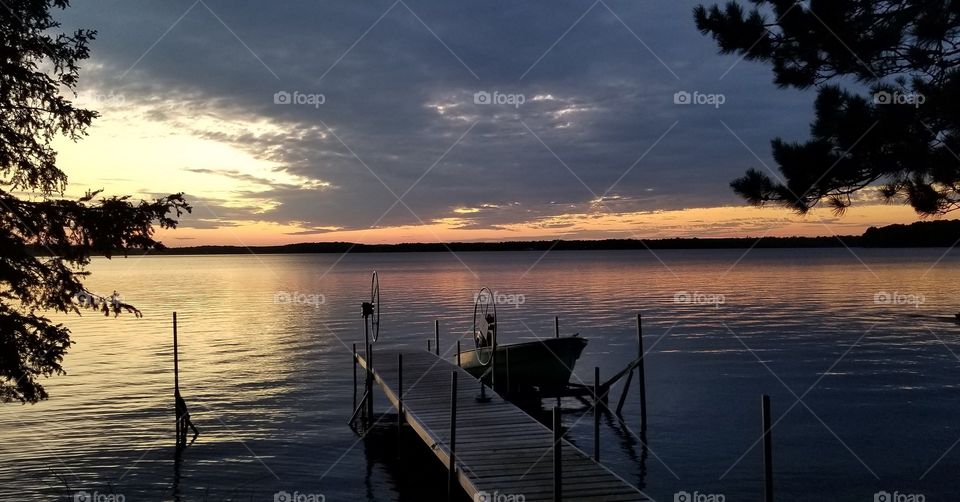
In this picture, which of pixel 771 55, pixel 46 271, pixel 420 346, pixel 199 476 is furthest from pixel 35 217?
pixel 420 346

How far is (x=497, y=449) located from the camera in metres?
12.8

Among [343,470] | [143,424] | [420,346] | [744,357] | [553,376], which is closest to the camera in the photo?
[343,470]

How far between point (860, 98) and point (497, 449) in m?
8.08

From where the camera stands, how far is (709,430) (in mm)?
20500

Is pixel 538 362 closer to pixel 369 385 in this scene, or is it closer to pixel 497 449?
pixel 369 385

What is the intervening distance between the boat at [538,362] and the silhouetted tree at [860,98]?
38.7ft

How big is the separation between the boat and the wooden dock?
411 cm

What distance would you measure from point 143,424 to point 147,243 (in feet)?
44.6

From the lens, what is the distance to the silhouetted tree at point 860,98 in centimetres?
1036

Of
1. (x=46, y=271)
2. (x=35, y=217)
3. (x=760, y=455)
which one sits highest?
(x=35, y=217)

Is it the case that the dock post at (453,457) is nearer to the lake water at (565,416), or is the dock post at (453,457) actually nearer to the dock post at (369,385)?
the lake water at (565,416)

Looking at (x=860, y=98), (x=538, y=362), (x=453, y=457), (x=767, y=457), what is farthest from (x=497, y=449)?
(x=538, y=362)

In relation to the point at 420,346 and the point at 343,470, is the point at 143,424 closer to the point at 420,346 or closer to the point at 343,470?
the point at 343,470

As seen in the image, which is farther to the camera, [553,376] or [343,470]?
[553,376]
